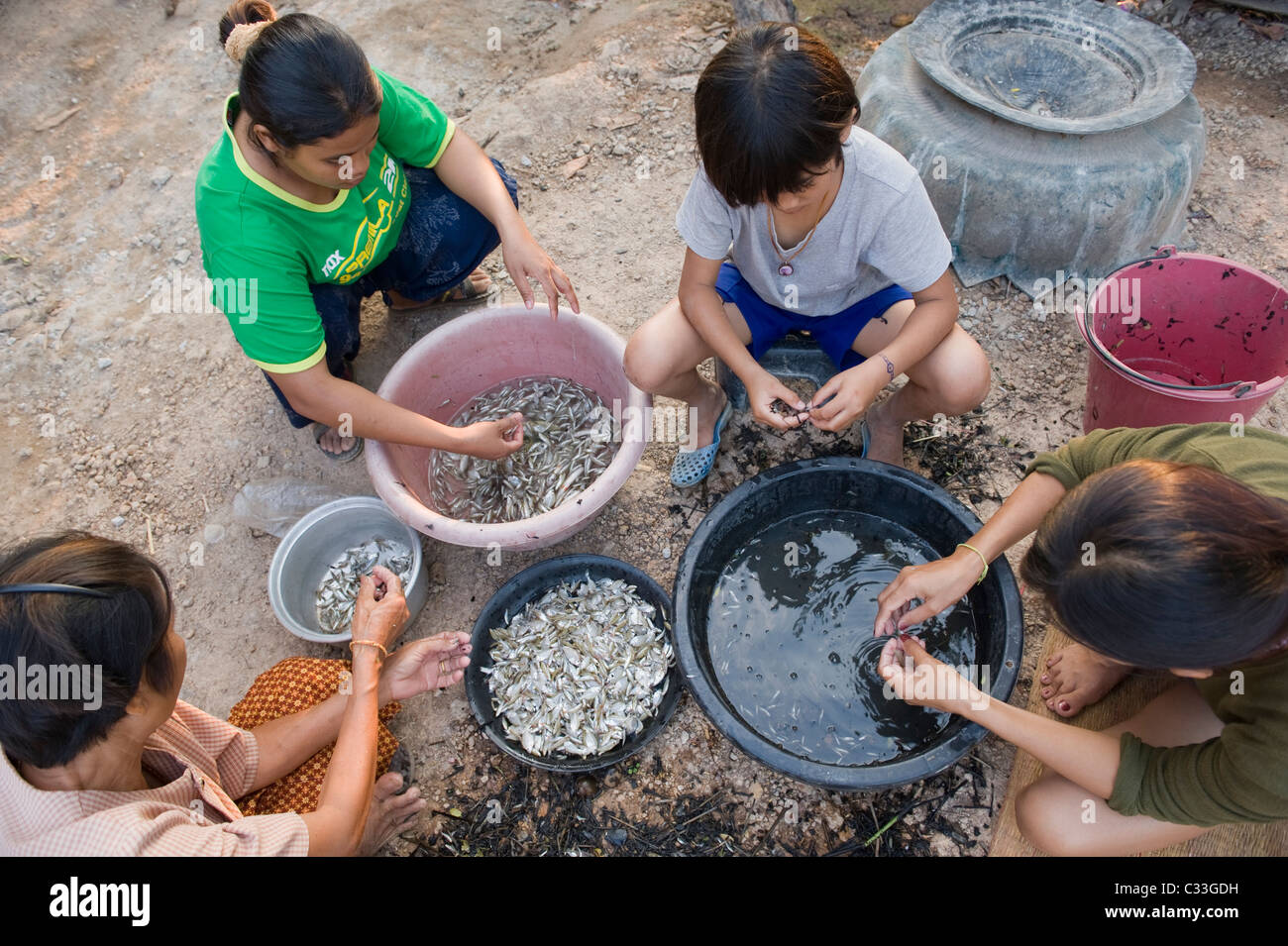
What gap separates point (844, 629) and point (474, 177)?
2.06 metres

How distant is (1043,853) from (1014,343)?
202 centimetres

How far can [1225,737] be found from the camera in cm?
165

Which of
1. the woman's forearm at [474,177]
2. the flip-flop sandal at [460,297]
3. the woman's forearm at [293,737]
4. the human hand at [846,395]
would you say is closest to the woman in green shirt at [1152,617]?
the human hand at [846,395]

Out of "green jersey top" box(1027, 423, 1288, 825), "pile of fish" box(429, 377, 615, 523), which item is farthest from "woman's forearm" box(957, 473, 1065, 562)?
"pile of fish" box(429, 377, 615, 523)

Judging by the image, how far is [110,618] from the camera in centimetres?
147

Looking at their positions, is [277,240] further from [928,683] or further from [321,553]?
[928,683]

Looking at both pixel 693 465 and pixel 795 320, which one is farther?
pixel 693 465

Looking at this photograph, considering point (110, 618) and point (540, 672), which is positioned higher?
point (110, 618)

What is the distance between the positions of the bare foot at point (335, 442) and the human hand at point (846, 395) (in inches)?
75.7

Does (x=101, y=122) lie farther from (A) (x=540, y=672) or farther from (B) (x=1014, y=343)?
(B) (x=1014, y=343)

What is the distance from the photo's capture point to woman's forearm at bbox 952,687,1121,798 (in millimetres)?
1838

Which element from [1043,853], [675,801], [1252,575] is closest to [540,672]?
[675,801]

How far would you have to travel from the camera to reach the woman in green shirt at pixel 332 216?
6.51 ft

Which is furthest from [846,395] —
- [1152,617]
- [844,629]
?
[1152,617]
